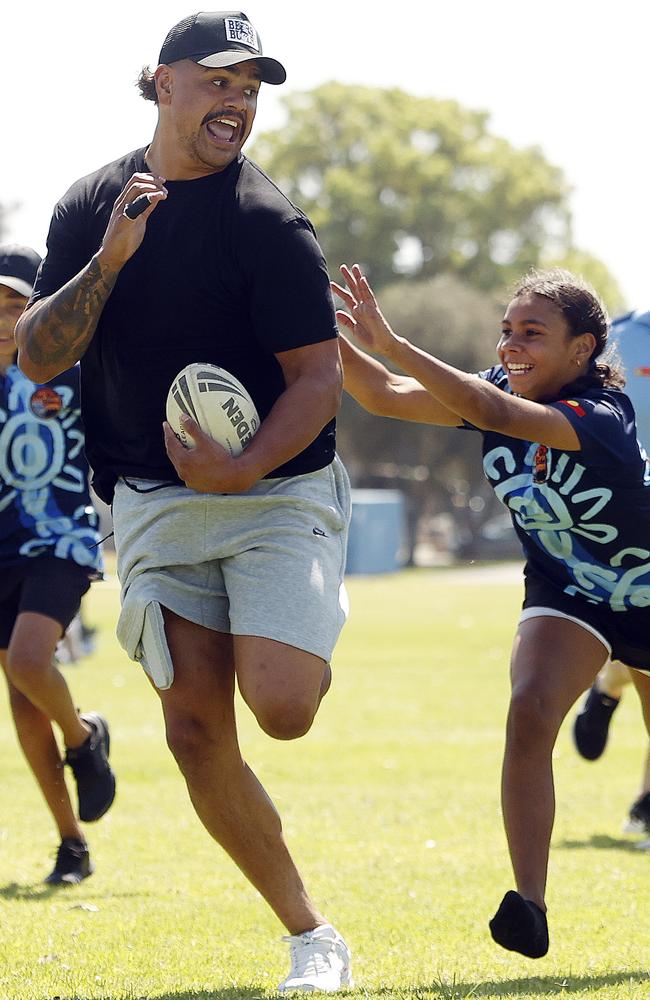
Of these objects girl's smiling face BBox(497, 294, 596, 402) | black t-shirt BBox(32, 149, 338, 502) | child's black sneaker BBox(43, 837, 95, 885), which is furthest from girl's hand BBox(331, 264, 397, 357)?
child's black sneaker BBox(43, 837, 95, 885)

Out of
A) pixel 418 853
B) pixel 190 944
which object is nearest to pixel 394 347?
pixel 190 944

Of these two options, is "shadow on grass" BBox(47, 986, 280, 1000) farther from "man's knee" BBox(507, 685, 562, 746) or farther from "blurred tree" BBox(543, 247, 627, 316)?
"blurred tree" BBox(543, 247, 627, 316)

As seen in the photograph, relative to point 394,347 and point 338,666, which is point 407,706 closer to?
point 338,666

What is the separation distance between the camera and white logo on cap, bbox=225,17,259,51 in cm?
454

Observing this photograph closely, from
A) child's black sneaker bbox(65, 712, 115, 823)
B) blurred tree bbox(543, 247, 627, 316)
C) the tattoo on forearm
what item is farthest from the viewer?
blurred tree bbox(543, 247, 627, 316)

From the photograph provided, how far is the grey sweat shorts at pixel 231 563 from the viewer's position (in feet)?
14.6

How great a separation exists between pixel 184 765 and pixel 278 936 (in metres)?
1.23

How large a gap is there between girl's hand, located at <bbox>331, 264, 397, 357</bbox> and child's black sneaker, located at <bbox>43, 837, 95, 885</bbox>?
269 cm

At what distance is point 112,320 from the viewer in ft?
15.0

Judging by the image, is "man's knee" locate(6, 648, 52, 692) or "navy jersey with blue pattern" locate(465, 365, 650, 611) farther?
"man's knee" locate(6, 648, 52, 692)

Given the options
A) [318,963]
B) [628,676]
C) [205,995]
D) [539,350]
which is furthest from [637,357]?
[205,995]

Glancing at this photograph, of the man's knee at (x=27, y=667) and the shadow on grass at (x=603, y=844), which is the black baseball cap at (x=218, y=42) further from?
the shadow on grass at (x=603, y=844)

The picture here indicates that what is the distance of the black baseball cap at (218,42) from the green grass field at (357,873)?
104 inches

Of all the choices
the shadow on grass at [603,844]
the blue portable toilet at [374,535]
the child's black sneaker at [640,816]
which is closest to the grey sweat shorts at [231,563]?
the shadow on grass at [603,844]
